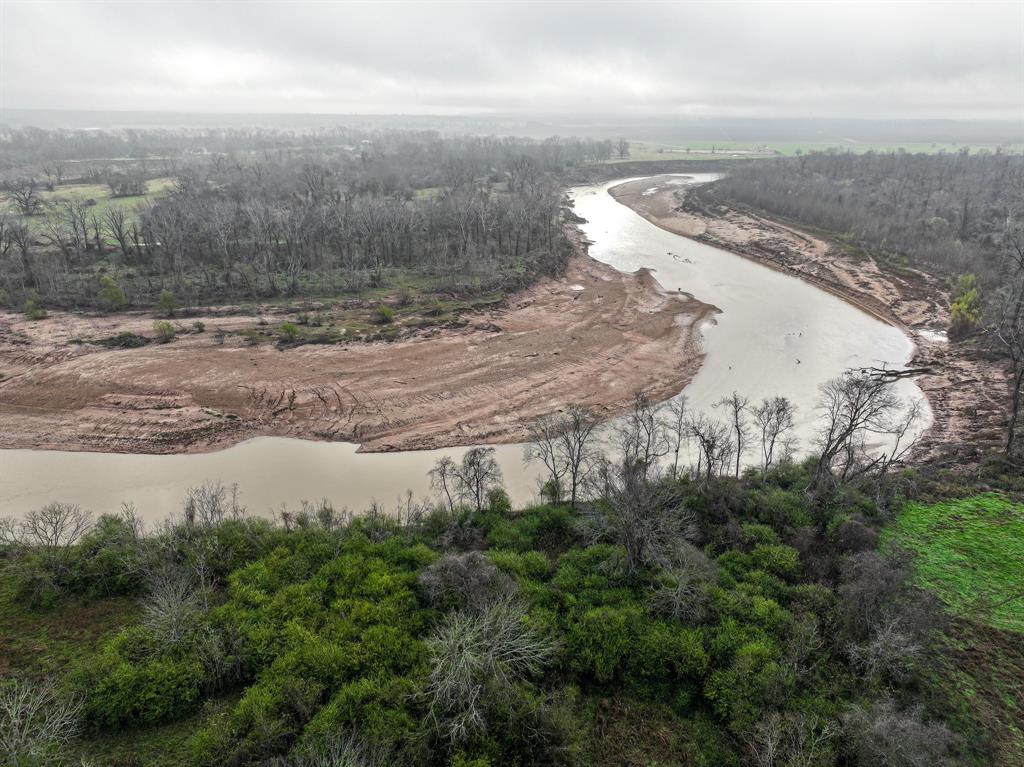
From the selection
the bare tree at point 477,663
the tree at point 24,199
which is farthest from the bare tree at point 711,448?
the tree at point 24,199

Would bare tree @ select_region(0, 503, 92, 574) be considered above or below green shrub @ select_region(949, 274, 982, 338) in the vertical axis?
below

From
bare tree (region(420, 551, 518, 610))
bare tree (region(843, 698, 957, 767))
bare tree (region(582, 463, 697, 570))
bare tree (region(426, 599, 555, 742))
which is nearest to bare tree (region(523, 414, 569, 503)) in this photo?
bare tree (region(582, 463, 697, 570))

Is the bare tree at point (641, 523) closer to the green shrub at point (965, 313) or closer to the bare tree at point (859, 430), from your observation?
the bare tree at point (859, 430)

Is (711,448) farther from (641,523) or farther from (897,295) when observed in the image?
(897,295)

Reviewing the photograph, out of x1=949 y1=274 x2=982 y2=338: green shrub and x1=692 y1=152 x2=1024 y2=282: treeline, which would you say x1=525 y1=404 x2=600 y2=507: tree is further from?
x1=692 y1=152 x2=1024 y2=282: treeline

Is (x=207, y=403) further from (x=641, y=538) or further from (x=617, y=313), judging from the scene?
(x=617, y=313)

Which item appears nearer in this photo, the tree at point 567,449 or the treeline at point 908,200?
the tree at point 567,449
